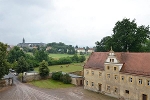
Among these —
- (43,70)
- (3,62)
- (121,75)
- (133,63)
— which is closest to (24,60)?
(43,70)

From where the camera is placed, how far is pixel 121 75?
37.2 metres

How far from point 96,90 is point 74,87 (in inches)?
298

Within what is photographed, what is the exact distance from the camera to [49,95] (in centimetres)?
4069

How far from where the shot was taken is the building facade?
33.4m

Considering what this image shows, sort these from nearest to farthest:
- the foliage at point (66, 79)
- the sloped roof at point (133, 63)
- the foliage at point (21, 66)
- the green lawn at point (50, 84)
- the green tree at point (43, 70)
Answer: the sloped roof at point (133, 63)
the green lawn at point (50, 84)
the foliage at point (66, 79)
the green tree at point (43, 70)
the foliage at point (21, 66)

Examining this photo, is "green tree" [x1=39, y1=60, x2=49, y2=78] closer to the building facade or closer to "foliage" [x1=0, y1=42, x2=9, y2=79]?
"foliage" [x1=0, y1=42, x2=9, y2=79]

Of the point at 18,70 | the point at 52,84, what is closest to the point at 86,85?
the point at 52,84

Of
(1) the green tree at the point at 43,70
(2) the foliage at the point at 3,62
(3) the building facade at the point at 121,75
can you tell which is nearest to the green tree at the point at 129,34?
(3) the building facade at the point at 121,75

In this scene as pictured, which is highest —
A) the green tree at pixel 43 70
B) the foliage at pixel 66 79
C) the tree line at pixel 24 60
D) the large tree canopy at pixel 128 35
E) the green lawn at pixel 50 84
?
the large tree canopy at pixel 128 35

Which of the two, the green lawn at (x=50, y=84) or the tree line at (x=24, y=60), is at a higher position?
the tree line at (x=24, y=60)

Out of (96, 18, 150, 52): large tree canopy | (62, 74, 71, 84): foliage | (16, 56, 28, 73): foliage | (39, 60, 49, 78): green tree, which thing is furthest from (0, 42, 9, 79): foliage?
(96, 18, 150, 52): large tree canopy

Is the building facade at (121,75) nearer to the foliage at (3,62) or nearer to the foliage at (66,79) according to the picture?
the foliage at (66,79)

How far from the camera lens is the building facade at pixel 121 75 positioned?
33.4m

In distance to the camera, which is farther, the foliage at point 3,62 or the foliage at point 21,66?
the foliage at point 21,66
